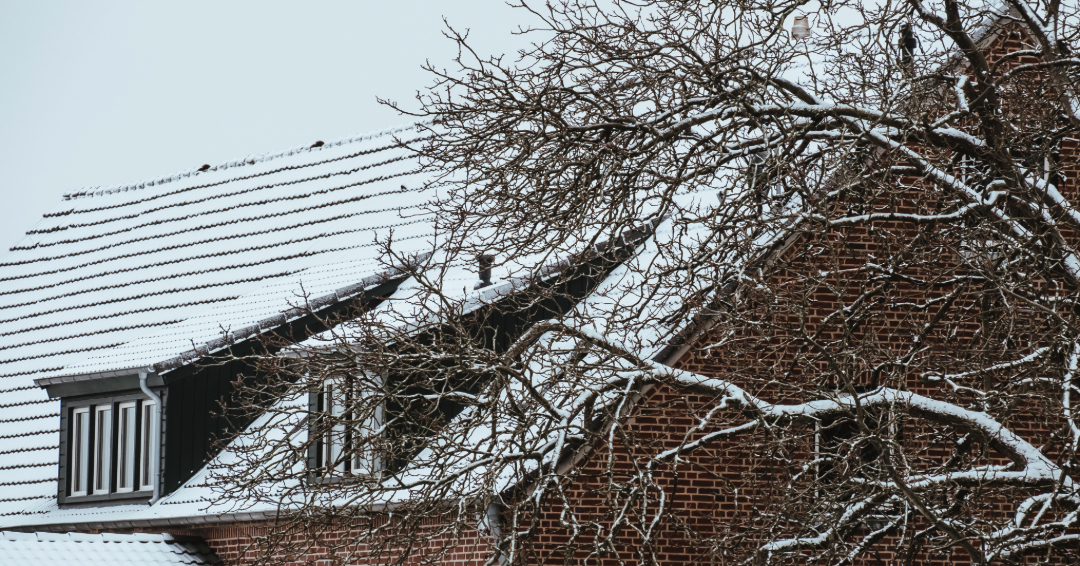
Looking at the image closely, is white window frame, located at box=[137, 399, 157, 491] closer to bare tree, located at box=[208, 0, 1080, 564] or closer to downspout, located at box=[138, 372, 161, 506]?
downspout, located at box=[138, 372, 161, 506]

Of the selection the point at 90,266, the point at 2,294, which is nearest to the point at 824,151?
the point at 90,266

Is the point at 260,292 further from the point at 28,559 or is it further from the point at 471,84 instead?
the point at 471,84

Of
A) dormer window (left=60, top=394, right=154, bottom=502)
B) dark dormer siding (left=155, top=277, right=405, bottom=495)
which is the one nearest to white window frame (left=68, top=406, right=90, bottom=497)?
dormer window (left=60, top=394, right=154, bottom=502)

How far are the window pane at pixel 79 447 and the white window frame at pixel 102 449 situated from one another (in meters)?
0.10

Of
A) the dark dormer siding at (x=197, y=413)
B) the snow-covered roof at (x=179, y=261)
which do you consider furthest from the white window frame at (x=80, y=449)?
the dark dormer siding at (x=197, y=413)

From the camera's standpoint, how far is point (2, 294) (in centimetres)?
1998

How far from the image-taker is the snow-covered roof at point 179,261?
1571cm

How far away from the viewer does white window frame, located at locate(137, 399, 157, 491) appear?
48.6 ft

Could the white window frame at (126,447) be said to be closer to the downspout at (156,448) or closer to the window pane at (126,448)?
the window pane at (126,448)

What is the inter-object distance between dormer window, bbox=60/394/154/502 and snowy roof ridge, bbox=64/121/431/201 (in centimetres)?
544

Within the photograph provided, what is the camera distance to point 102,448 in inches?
604

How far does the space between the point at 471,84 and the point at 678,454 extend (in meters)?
3.09

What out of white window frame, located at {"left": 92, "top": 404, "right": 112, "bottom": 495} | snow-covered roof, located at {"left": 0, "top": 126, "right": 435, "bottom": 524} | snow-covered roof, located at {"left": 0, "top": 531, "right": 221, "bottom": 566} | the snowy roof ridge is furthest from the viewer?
the snowy roof ridge

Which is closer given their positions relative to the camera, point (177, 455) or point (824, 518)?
point (824, 518)
